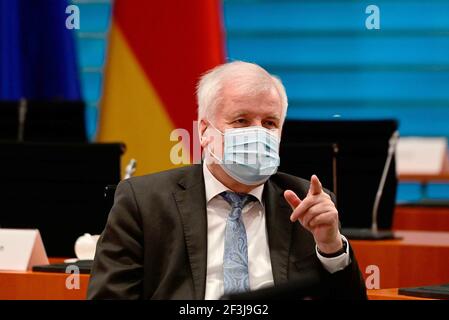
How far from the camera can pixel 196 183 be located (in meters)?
2.77

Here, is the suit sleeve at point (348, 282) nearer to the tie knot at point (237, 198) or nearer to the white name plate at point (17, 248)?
the tie knot at point (237, 198)

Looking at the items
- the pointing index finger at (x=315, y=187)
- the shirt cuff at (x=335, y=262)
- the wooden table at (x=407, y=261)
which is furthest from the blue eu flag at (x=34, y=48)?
the pointing index finger at (x=315, y=187)

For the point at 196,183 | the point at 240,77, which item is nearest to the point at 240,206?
the point at 196,183

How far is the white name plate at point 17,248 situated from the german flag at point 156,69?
86.0 inches

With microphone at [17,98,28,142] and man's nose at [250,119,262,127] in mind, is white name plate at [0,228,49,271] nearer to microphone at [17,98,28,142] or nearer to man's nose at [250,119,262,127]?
man's nose at [250,119,262,127]

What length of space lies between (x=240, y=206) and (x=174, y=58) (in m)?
3.24

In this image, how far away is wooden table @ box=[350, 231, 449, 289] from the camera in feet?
13.4

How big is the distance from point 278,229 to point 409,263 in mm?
1558

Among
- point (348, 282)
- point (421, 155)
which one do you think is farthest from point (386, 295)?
point (421, 155)

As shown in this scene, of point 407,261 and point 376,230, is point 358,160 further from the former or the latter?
point 407,261

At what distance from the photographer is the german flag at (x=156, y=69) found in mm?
5816

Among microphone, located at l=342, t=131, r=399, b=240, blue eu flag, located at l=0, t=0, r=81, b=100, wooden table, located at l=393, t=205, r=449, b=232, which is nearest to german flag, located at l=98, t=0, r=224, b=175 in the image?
blue eu flag, located at l=0, t=0, r=81, b=100

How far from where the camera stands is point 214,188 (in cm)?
277

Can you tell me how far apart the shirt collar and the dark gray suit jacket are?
0.02m
